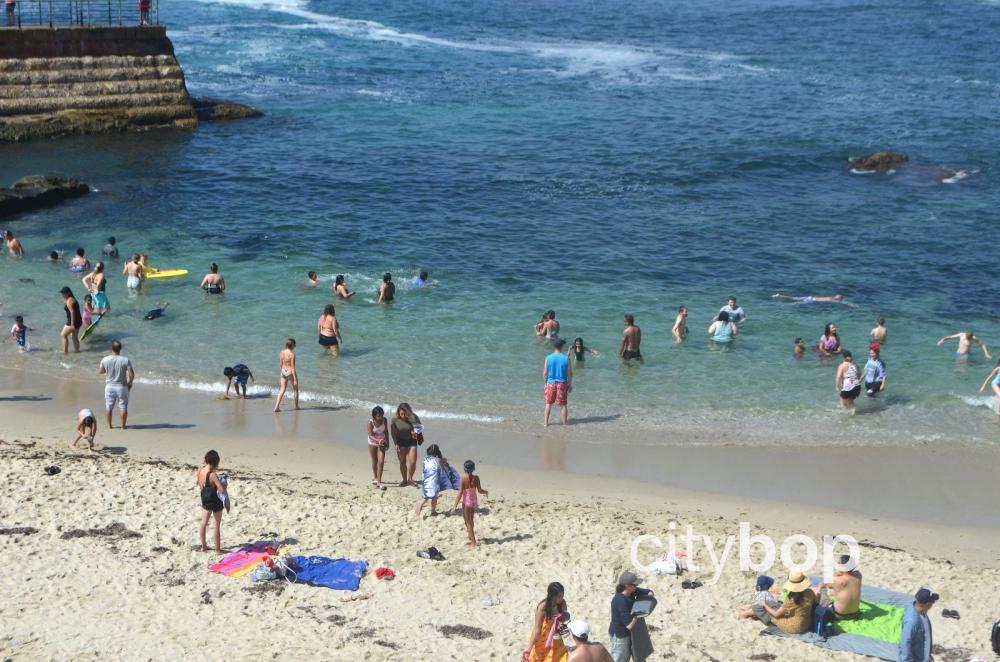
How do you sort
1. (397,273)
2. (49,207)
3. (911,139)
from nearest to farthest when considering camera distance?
(397,273) → (49,207) → (911,139)

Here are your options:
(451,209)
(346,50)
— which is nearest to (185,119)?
(451,209)

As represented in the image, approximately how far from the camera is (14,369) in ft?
72.3

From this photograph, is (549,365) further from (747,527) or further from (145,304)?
(145,304)

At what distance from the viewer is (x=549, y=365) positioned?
1983 centimetres

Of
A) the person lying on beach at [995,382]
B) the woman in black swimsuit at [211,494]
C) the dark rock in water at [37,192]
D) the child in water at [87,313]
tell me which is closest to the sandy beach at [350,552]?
the woman in black swimsuit at [211,494]

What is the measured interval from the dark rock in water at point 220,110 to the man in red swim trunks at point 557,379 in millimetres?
26238

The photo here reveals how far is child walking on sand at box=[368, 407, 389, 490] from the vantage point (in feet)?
56.4

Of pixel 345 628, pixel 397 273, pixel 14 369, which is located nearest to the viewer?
pixel 345 628

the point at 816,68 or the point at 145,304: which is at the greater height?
the point at 816,68

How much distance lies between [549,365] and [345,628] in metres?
7.39

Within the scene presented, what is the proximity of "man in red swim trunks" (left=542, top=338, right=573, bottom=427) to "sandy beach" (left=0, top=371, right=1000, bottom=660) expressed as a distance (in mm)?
1047

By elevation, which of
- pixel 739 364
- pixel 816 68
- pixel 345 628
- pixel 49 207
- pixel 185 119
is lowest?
pixel 345 628

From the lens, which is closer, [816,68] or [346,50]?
[816,68]

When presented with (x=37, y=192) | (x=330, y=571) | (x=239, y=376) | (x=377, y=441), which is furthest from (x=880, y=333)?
(x=37, y=192)
